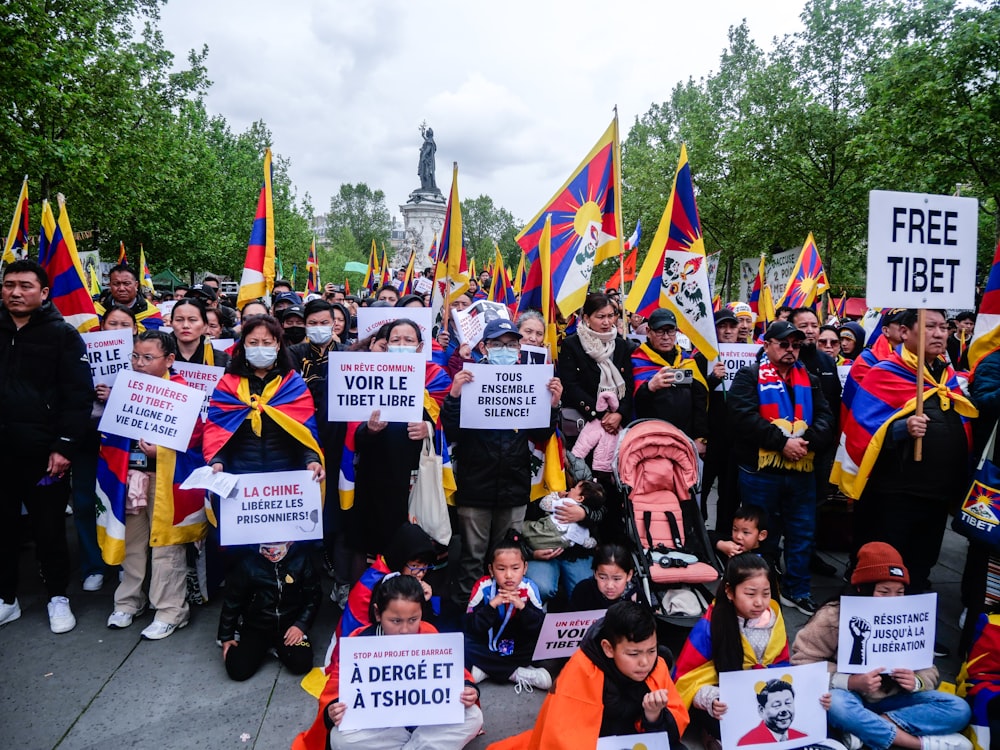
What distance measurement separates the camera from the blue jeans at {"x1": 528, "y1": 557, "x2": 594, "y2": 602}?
172 inches

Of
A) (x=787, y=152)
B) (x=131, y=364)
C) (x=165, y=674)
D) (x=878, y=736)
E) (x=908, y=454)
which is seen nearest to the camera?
(x=878, y=736)

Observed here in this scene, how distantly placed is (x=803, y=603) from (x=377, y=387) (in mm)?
3569

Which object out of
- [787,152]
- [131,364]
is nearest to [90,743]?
[131,364]

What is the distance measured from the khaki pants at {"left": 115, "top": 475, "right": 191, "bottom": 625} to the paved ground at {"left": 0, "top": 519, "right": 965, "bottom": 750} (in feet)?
0.47

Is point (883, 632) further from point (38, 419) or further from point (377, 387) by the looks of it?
point (38, 419)

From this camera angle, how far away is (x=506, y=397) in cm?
440

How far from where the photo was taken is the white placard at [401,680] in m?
2.93

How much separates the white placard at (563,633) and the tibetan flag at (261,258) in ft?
13.6

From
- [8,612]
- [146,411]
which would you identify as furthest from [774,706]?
[8,612]

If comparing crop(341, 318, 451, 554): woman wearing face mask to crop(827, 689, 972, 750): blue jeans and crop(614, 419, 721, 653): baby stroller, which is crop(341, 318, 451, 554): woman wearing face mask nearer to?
crop(614, 419, 721, 653): baby stroller

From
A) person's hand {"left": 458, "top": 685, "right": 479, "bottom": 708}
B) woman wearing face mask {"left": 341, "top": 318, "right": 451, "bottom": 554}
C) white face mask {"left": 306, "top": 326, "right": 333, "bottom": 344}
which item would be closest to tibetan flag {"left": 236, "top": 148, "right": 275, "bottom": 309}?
white face mask {"left": 306, "top": 326, "right": 333, "bottom": 344}

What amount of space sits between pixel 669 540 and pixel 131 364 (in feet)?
13.5

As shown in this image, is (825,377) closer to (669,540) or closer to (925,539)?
(925,539)

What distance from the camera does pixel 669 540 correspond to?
4.39m
